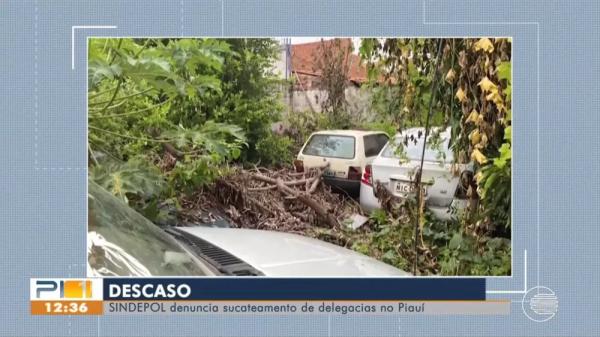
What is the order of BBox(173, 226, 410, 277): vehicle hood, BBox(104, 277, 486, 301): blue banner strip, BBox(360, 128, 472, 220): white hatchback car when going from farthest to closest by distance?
BBox(360, 128, 472, 220): white hatchback car
BBox(104, 277, 486, 301): blue banner strip
BBox(173, 226, 410, 277): vehicle hood

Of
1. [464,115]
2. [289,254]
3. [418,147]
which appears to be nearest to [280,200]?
[289,254]

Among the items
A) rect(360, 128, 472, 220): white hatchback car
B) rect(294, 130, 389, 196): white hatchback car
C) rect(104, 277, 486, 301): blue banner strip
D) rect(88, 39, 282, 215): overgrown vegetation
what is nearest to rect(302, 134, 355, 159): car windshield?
rect(294, 130, 389, 196): white hatchback car

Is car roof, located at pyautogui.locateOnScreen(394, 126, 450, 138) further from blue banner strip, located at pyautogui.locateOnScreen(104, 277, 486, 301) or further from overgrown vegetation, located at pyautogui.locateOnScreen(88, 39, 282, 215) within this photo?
blue banner strip, located at pyautogui.locateOnScreen(104, 277, 486, 301)

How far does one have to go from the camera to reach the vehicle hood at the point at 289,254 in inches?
227

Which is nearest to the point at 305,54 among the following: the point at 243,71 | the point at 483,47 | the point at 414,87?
the point at 243,71

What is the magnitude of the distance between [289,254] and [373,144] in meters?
1.04

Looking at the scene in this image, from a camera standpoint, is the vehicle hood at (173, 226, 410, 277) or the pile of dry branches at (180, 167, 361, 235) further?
the pile of dry branches at (180, 167, 361, 235)

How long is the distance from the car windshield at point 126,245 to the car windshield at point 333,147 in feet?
4.04

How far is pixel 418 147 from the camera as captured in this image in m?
6.14

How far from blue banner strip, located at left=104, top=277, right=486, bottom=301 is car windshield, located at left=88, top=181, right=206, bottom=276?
0.32 ft

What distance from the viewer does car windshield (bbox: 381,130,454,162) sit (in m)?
6.14

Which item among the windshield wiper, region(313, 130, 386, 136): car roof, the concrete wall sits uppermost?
the concrete wall

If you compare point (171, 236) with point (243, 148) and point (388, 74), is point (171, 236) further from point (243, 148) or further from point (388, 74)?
point (388, 74)

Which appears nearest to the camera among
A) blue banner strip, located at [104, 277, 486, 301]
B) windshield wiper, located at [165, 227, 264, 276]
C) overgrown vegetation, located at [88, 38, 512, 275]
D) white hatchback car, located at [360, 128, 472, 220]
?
windshield wiper, located at [165, 227, 264, 276]
